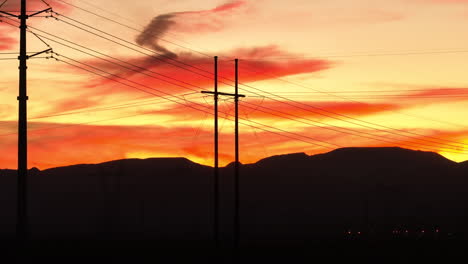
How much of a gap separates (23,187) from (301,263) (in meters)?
28.9

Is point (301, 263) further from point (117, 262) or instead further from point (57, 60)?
point (57, 60)

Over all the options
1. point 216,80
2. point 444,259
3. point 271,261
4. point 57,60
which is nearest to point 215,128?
point 216,80

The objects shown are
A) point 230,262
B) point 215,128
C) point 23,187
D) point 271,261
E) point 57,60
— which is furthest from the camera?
point 215,128

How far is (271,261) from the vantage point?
207 feet

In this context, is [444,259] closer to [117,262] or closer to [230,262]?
[230,262]

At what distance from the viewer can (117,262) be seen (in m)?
63.8

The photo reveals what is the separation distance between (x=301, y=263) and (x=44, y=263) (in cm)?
1915

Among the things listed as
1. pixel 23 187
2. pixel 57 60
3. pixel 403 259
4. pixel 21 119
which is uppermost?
pixel 57 60

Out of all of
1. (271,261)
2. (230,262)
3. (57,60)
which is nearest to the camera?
(57,60)

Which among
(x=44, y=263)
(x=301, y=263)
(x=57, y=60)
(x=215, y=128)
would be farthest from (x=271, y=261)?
(x=57, y=60)

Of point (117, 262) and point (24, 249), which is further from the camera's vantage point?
point (117, 262)

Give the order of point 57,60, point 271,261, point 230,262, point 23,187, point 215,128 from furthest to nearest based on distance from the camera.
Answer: point 215,128 < point 271,261 < point 230,262 < point 57,60 < point 23,187

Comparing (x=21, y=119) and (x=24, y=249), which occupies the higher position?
(x=21, y=119)

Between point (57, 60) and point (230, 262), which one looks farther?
point (230, 262)
